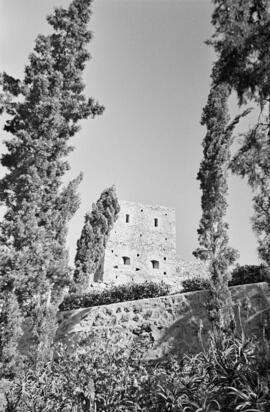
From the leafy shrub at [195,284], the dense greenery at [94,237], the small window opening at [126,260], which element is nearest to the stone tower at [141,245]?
the small window opening at [126,260]

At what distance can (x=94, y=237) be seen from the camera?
15.1 m

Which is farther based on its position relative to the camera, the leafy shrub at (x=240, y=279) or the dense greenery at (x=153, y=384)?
the leafy shrub at (x=240, y=279)

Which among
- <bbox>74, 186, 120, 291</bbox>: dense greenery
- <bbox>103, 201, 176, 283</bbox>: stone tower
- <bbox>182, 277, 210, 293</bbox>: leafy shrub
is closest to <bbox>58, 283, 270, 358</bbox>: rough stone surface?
<bbox>182, 277, 210, 293</bbox>: leafy shrub

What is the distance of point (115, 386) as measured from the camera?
197 inches

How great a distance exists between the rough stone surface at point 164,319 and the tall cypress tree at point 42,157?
217 centimetres

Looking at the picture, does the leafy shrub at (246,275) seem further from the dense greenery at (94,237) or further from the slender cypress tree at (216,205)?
the dense greenery at (94,237)

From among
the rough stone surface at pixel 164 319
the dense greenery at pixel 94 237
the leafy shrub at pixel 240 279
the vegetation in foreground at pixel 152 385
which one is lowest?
the vegetation in foreground at pixel 152 385

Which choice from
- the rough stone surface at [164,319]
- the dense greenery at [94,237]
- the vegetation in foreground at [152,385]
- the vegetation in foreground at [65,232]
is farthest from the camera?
the dense greenery at [94,237]

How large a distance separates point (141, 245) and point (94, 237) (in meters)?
9.55

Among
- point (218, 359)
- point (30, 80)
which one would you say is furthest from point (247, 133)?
A: point (30, 80)

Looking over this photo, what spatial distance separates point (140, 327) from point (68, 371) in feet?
15.9

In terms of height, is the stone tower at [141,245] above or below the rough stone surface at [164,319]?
above

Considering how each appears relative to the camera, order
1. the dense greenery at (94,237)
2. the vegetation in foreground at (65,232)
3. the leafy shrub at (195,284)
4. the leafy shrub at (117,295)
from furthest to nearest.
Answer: the dense greenery at (94,237)
the leafy shrub at (117,295)
the leafy shrub at (195,284)
the vegetation in foreground at (65,232)

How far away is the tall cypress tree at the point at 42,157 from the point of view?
752cm
